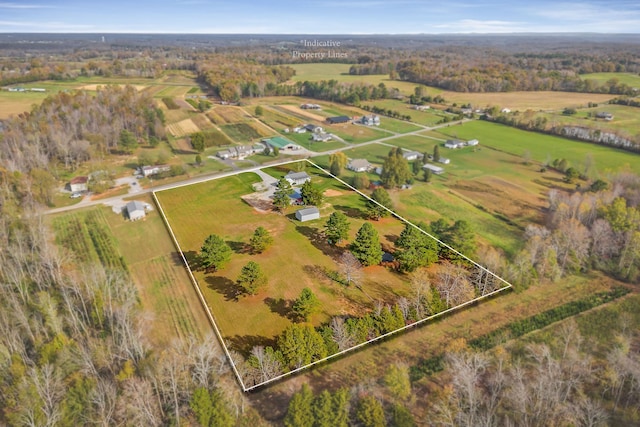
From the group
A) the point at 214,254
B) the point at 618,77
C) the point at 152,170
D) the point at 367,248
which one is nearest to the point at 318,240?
the point at 367,248

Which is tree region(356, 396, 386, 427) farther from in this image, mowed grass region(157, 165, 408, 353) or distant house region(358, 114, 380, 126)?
distant house region(358, 114, 380, 126)

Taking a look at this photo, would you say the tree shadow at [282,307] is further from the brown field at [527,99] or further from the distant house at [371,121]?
the brown field at [527,99]

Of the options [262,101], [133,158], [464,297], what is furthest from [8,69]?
[464,297]

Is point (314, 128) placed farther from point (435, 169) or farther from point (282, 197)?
point (282, 197)

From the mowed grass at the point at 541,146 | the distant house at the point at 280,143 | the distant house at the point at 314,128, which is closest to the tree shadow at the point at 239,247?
the distant house at the point at 280,143

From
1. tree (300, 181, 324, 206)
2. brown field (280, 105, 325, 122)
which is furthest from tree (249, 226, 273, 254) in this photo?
brown field (280, 105, 325, 122)

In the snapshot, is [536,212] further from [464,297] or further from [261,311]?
[261,311]
